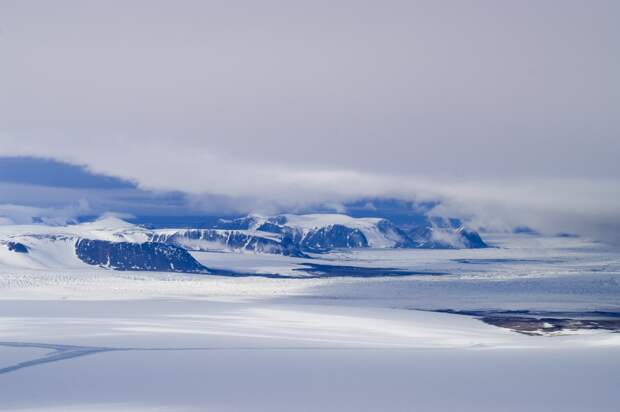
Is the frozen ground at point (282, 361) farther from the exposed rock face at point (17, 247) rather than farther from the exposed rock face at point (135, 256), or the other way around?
the exposed rock face at point (135, 256)

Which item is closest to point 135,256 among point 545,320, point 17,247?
point 17,247

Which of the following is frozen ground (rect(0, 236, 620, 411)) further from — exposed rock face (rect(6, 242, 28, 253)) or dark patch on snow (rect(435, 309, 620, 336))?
exposed rock face (rect(6, 242, 28, 253))

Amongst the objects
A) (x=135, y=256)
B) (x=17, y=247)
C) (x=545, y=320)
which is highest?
(x=17, y=247)

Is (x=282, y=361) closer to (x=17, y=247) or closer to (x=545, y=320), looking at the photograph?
(x=545, y=320)

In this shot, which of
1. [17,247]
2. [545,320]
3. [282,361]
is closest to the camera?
[282,361]

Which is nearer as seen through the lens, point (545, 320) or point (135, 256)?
point (545, 320)

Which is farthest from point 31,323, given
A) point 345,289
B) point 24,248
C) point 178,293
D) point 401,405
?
point 24,248
